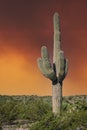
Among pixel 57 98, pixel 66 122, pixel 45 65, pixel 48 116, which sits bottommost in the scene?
pixel 66 122

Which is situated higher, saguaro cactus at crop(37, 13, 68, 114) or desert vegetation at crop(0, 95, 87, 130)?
saguaro cactus at crop(37, 13, 68, 114)

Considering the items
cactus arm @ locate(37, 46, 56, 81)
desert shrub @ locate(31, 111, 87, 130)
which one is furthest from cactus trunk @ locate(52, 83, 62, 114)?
desert shrub @ locate(31, 111, 87, 130)

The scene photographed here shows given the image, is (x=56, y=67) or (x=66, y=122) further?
(x=56, y=67)

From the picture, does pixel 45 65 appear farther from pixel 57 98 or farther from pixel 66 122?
pixel 66 122

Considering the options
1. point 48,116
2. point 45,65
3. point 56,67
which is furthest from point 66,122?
point 56,67

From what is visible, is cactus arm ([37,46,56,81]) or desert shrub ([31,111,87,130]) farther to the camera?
cactus arm ([37,46,56,81])

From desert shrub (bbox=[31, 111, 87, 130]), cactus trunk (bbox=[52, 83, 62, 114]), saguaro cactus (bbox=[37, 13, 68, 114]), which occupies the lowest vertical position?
desert shrub (bbox=[31, 111, 87, 130])

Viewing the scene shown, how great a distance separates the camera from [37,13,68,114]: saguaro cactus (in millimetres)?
45438

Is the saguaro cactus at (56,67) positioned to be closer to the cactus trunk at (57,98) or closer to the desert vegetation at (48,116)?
the cactus trunk at (57,98)

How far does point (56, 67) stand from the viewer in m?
46.9

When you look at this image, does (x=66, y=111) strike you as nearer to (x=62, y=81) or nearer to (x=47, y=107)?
(x=62, y=81)

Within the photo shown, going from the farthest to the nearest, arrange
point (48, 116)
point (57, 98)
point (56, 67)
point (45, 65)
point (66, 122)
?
point (57, 98)
point (56, 67)
point (48, 116)
point (45, 65)
point (66, 122)

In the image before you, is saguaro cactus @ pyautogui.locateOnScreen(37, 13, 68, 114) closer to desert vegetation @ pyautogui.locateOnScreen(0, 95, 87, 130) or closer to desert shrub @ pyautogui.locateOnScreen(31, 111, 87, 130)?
desert vegetation @ pyautogui.locateOnScreen(0, 95, 87, 130)

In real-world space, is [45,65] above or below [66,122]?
above
